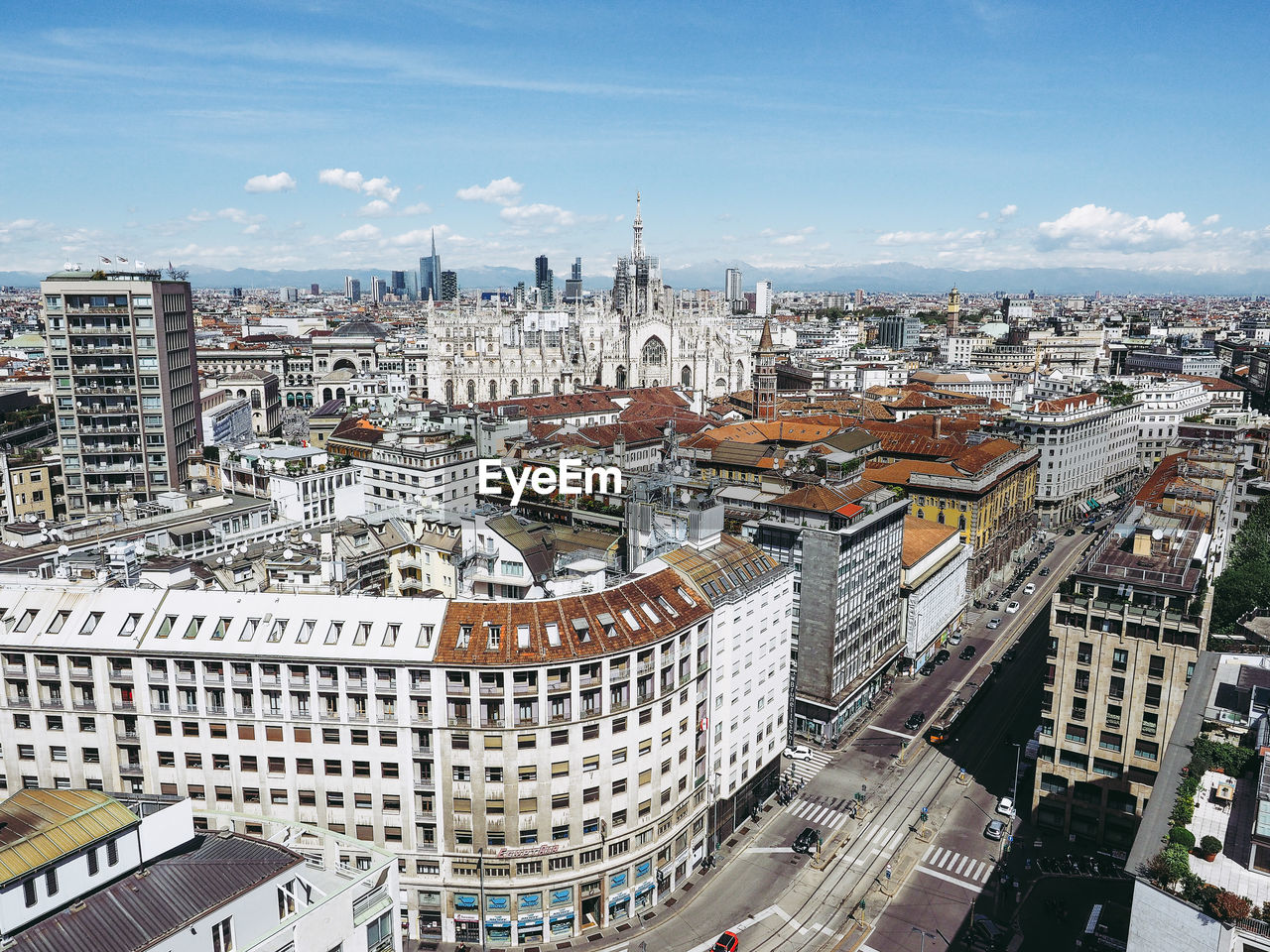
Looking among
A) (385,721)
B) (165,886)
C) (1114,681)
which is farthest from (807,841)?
(165,886)

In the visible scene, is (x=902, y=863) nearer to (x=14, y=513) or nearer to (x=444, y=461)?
(x=444, y=461)

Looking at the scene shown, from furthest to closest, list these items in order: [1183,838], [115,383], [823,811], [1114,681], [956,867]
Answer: [115,383] → [823,811] → [956,867] → [1114,681] → [1183,838]

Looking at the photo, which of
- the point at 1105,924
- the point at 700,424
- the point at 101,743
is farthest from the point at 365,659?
the point at 700,424

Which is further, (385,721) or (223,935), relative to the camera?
(385,721)

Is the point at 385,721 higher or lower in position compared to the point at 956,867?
higher

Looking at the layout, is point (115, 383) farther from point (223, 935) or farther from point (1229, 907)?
point (1229, 907)

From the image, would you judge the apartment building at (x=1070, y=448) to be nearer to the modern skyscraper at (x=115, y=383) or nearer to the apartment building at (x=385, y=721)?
the apartment building at (x=385, y=721)
